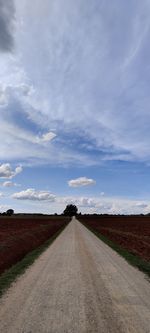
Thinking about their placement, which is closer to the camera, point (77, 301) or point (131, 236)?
point (77, 301)

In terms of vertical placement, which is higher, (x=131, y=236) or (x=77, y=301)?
(x=131, y=236)

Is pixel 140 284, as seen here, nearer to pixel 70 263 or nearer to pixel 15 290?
pixel 15 290

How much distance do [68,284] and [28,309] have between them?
359cm

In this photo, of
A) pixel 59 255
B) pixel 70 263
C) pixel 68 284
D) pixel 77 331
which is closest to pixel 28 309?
pixel 77 331

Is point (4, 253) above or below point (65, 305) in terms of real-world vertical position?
above

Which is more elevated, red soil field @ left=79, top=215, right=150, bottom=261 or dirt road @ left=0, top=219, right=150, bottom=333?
red soil field @ left=79, top=215, right=150, bottom=261

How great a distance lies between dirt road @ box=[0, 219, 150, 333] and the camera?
722 centimetres

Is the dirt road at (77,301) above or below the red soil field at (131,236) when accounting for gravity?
below

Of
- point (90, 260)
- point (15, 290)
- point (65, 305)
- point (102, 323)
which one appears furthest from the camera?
point (90, 260)

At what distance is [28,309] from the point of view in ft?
27.5

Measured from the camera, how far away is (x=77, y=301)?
9.39 meters

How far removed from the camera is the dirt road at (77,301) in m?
7.22

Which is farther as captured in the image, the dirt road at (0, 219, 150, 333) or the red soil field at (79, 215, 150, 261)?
the red soil field at (79, 215, 150, 261)

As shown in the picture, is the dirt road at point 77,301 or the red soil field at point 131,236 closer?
the dirt road at point 77,301
